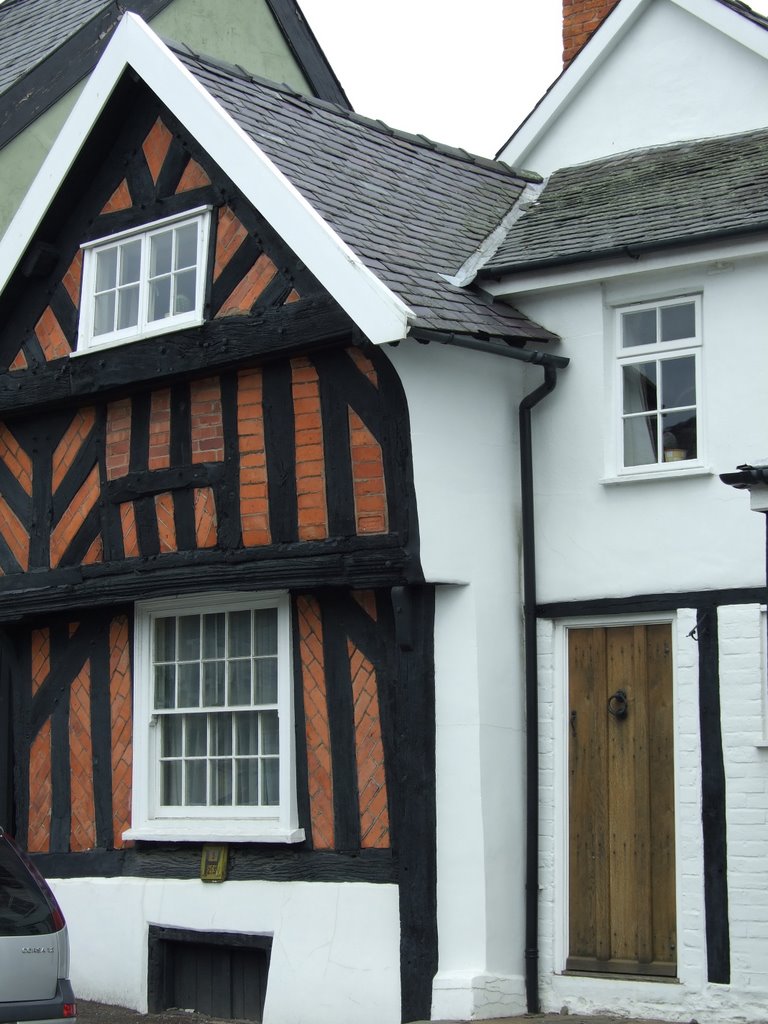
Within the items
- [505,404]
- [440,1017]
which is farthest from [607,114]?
[440,1017]

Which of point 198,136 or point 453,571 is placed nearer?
point 453,571

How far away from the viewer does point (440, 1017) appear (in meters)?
11.7

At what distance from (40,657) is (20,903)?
17.5 feet

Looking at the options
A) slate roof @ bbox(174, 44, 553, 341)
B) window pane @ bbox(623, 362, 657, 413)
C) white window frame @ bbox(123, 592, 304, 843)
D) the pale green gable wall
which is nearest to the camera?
slate roof @ bbox(174, 44, 553, 341)

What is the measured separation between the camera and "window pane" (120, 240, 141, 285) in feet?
46.6

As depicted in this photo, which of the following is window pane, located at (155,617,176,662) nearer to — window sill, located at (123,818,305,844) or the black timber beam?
window sill, located at (123,818,305,844)

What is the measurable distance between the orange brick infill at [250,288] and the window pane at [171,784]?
3.74m

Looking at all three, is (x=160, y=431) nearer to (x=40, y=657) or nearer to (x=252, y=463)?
(x=252, y=463)

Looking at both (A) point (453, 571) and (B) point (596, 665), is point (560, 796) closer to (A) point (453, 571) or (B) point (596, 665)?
(B) point (596, 665)

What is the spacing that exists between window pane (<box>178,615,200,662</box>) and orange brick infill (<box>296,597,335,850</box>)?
1242 mm

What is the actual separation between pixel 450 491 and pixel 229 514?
1896 mm

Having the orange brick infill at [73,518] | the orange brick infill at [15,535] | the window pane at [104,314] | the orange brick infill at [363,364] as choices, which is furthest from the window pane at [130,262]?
the orange brick infill at [363,364]

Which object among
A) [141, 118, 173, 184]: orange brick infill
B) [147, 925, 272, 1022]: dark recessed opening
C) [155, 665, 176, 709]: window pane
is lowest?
[147, 925, 272, 1022]: dark recessed opening

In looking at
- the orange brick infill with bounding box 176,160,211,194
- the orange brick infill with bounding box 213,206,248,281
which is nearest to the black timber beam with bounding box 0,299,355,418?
the orange brick infill with bounding box 213,206,248,281
